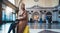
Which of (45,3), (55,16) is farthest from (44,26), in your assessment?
(45,3)

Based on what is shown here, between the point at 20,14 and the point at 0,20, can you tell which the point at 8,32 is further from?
the point at 20,14

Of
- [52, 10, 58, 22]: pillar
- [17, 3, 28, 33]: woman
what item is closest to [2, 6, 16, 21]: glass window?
[17, 3, 28, 33]: woman

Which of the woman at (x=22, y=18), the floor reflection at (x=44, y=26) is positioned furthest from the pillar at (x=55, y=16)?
the woman at (x=22, y=18)

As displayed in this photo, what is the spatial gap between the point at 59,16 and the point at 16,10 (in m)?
1.13

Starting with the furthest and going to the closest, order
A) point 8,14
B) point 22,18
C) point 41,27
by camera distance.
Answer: point 41,27
point 8,14
point 22,18

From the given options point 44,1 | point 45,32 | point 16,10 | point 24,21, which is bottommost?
point 45,32

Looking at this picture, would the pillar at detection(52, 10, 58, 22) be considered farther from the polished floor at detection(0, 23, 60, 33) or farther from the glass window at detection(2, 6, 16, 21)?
the glass window at detection(2, 6, 16, 21)

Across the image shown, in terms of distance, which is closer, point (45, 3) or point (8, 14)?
point (8, 14)

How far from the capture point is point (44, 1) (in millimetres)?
3441

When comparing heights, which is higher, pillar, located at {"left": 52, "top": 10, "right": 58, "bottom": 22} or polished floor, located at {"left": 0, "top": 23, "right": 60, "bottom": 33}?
pillar, located at {"left": 52, "top": 10, "right": 58, "bottom": 22}

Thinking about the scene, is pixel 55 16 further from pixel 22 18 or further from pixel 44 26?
pixel 22 18

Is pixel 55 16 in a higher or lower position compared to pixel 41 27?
higher

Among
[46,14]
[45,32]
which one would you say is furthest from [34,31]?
[46,14]

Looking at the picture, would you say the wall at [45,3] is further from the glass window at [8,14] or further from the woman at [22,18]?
the woman at [22,18]
